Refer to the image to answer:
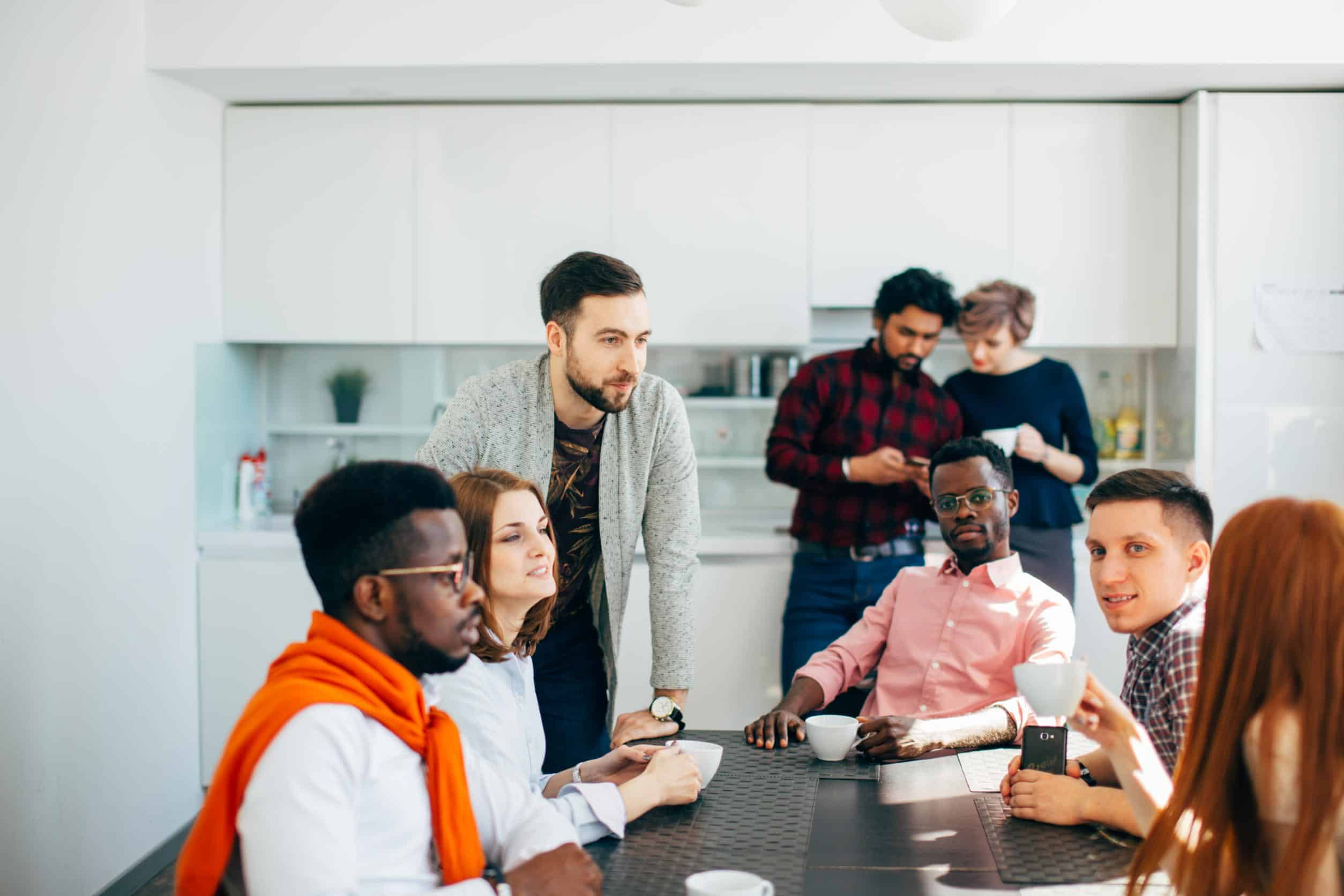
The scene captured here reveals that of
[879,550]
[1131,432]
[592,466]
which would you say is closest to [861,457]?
[879,550]

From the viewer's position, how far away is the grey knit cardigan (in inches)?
84.8

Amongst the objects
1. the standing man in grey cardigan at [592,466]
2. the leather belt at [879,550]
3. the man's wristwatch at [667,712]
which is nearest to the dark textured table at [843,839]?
the man's wristwatch at [667,712]

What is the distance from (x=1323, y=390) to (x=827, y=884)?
2.84m

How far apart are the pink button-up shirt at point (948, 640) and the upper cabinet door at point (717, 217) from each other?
1.51 meters

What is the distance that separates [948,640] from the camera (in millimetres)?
2090

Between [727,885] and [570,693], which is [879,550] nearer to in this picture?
[570,693]

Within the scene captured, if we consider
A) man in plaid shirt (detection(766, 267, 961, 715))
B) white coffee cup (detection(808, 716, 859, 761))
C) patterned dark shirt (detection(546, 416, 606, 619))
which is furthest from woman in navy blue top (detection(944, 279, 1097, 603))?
white coffee cup (detection(808, 716, 859, 761))

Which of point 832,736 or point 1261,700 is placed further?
point 832,736

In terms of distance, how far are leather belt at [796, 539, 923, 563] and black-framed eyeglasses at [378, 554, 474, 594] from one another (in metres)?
1.96

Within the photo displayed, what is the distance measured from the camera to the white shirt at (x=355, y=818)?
1.03 m

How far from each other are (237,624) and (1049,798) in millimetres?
2757

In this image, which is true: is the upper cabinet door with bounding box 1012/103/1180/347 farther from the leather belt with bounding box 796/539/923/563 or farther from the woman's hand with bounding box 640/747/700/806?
the woman's hand with bounding box 640/747/700/806

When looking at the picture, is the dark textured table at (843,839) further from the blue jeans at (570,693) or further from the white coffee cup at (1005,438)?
the white coffee cup at (1005,438)

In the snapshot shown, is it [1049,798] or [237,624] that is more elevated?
[1049,798]
